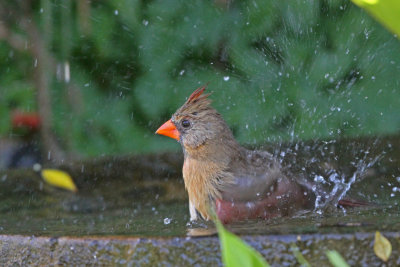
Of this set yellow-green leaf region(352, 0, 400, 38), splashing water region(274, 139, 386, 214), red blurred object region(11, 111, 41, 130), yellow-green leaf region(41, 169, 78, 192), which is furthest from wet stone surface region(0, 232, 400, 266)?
red blurred object region(11, 111, 41, 130)

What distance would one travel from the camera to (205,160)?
327cm

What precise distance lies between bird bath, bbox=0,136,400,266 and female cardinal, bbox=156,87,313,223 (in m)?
0.15

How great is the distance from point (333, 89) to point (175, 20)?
129 centimetres

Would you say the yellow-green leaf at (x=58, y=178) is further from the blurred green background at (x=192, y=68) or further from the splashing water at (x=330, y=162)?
the splashing water at (x=330, y=162)

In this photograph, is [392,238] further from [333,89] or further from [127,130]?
[127,130]

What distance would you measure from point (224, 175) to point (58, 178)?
124 cm

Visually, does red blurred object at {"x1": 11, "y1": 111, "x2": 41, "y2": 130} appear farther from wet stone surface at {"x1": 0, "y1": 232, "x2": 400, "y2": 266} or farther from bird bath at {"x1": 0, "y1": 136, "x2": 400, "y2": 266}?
wet stone surface at {"x1": 0, "y1": 232, "x2": 400, "y2": 266}

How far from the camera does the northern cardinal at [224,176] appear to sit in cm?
291

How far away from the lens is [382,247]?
169 cm

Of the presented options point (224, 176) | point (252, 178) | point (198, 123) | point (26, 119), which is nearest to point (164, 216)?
point (224, 176)

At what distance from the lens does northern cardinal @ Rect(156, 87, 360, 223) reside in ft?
9.55

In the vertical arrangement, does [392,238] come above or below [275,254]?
above

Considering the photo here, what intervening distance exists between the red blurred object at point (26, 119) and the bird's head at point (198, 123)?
2.16 meters

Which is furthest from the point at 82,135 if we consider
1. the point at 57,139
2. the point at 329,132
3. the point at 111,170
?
the point at 329,132
